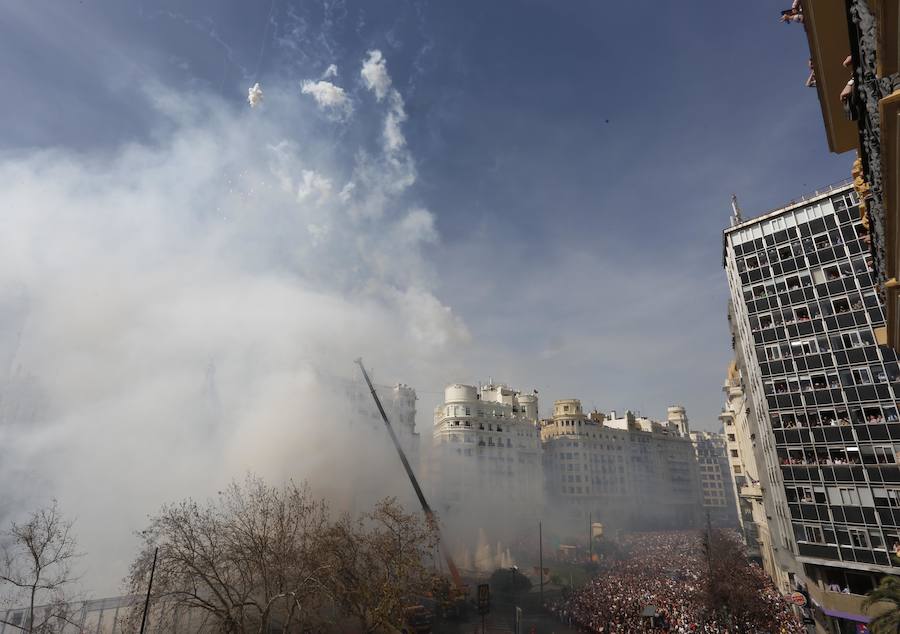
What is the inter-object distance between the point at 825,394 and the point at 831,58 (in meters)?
38.6

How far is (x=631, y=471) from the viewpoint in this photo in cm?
12106

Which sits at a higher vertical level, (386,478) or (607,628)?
(386,478)

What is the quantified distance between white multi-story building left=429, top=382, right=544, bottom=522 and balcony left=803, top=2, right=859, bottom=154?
84.5 m

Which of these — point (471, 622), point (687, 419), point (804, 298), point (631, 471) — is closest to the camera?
point (804, 298)

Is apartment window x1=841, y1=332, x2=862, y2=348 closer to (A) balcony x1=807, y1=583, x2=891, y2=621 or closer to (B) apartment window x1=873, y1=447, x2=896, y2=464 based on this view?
(B) apartment window x1=873, y1=447, x2=896, y2=464

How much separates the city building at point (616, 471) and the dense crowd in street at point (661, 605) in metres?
50.5

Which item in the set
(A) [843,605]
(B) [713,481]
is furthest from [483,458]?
(B) [713,481]

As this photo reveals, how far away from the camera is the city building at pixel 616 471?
362 feet

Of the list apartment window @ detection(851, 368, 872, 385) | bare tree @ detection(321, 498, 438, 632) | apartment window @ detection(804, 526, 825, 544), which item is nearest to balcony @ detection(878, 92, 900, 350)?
bare tree @ detection(321, 498, 438, 632)

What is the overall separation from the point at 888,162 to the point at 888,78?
155 centimetres

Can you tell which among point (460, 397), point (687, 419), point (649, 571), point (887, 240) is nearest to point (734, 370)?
point (649, 571)

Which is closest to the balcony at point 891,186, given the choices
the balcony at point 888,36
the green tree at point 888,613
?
the balcony at point 888,36

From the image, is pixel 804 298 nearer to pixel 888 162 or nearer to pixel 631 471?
pixel 888 162

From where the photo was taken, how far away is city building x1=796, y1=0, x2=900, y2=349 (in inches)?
266
